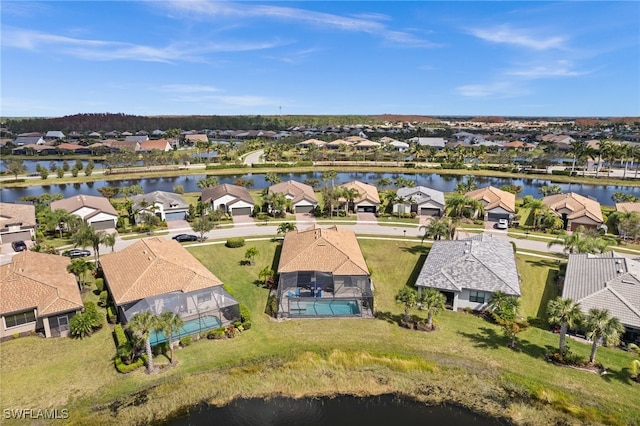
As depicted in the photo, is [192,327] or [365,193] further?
[365,193]

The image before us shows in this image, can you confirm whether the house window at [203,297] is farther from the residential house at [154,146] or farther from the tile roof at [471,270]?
the residential house at [154,146]

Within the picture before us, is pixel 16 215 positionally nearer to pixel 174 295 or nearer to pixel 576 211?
pixel 174 295

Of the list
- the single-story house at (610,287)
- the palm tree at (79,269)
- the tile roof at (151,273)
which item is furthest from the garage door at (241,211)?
the single-story house at (610,287)

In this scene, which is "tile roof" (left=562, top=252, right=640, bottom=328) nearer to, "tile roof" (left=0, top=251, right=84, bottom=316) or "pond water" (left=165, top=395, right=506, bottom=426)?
"pond water" (left=165, top=395, right=506, bottom=426)

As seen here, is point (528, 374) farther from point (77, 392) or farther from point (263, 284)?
point (77, 392)

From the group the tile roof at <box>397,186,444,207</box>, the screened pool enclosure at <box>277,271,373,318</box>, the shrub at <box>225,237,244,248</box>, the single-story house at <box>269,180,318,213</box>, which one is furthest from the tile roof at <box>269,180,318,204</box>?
the screened pool enclosure at <box>277,271,373,318</box>

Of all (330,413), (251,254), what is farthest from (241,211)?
(330,413)
